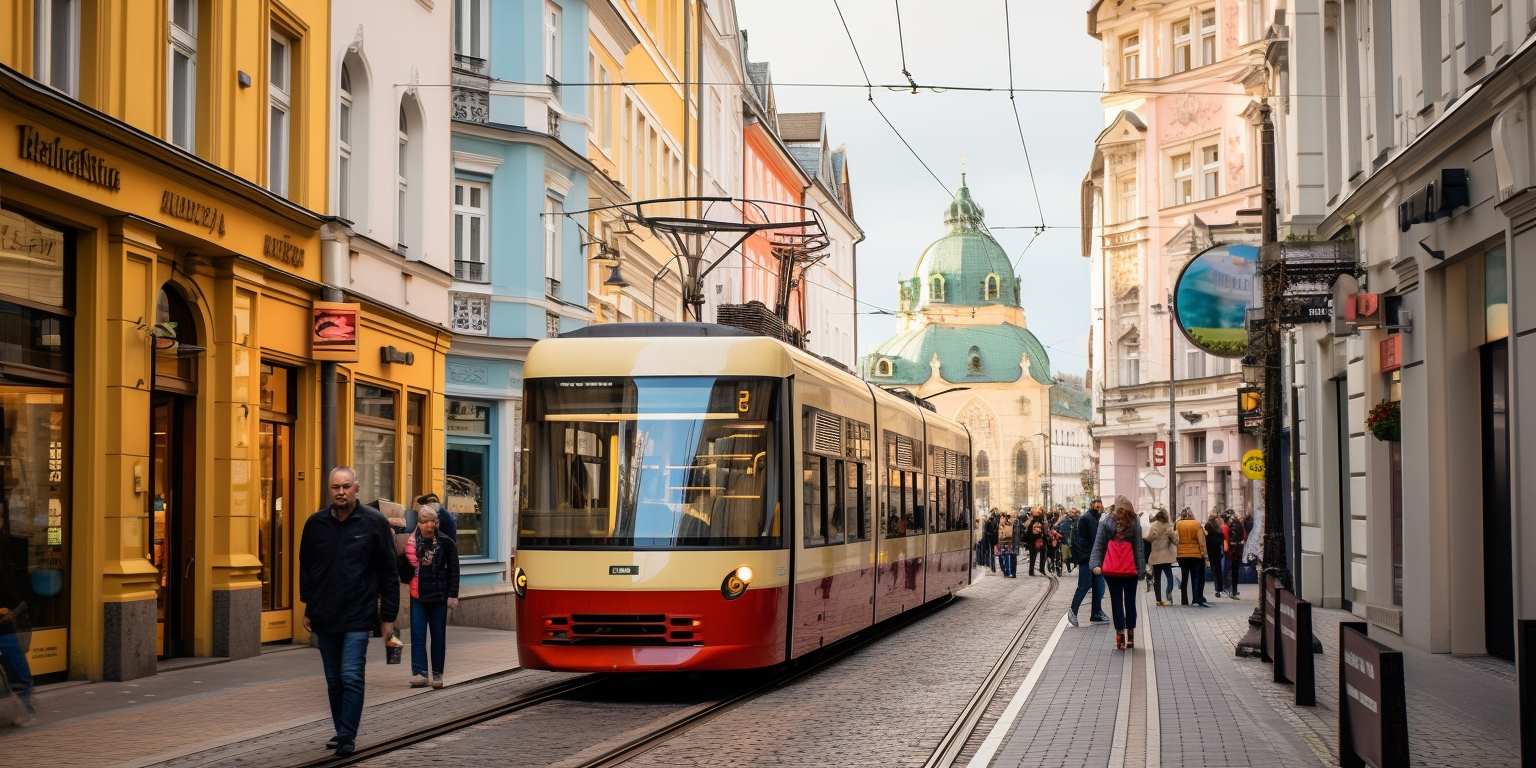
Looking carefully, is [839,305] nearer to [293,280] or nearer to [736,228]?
[736,228]

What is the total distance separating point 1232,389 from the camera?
54.5 metres

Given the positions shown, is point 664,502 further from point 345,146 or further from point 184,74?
point 345,146

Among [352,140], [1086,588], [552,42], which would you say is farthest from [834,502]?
[552,42]

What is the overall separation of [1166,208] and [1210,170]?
2.19 m

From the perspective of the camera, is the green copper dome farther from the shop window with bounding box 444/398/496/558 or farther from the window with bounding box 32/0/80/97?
the window with bounding box 32/0/80/97

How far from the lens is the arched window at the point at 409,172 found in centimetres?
2464

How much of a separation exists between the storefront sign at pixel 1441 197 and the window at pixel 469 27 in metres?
16.2

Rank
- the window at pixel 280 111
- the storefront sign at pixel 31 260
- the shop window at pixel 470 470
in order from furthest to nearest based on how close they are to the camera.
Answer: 1. the shop window at pixel 470 470
2. the window at pixel 280 111
3. the storefront sign at pixel 31 260

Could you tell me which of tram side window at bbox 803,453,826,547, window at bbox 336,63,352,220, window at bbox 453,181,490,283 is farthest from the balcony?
tram side window at bbox 803,453,826,547

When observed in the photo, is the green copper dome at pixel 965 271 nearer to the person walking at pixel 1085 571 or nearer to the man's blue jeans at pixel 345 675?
the person walking at pixel 1085 571

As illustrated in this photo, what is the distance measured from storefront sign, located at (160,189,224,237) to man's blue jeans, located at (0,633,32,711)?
5.45 meters

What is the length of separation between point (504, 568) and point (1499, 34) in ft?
58.5

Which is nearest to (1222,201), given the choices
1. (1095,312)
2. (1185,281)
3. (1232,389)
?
(1232,389)

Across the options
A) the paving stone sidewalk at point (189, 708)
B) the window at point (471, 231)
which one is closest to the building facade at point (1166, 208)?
the window at point (471, 231)
